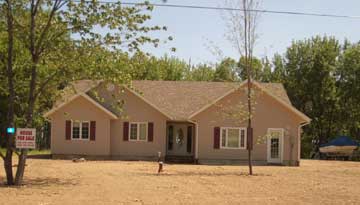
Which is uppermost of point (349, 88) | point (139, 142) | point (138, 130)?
point (349, 88)

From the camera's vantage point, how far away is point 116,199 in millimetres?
14500

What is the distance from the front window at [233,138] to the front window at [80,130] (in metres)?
8.66

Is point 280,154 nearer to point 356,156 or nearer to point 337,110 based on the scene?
point 356,156

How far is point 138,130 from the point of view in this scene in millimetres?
35312

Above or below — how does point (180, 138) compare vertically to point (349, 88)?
below

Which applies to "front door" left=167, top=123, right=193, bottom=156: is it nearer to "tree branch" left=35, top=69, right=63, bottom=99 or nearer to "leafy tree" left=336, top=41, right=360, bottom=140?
"tree branch" left=35, top=69, right=63, bottom=99

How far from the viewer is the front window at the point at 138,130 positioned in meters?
35.2

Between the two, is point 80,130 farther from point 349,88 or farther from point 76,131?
point 349,88

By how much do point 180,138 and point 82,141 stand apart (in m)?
6.61

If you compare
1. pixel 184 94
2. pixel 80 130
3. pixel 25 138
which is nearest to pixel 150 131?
pixel 184 94

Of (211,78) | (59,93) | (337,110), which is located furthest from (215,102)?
(211,78)

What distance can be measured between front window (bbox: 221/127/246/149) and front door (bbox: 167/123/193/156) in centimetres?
296

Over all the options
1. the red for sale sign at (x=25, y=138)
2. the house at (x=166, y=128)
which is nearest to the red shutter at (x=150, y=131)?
the house at (x=166, y=128)

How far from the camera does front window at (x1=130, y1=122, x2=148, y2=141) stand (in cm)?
3522
